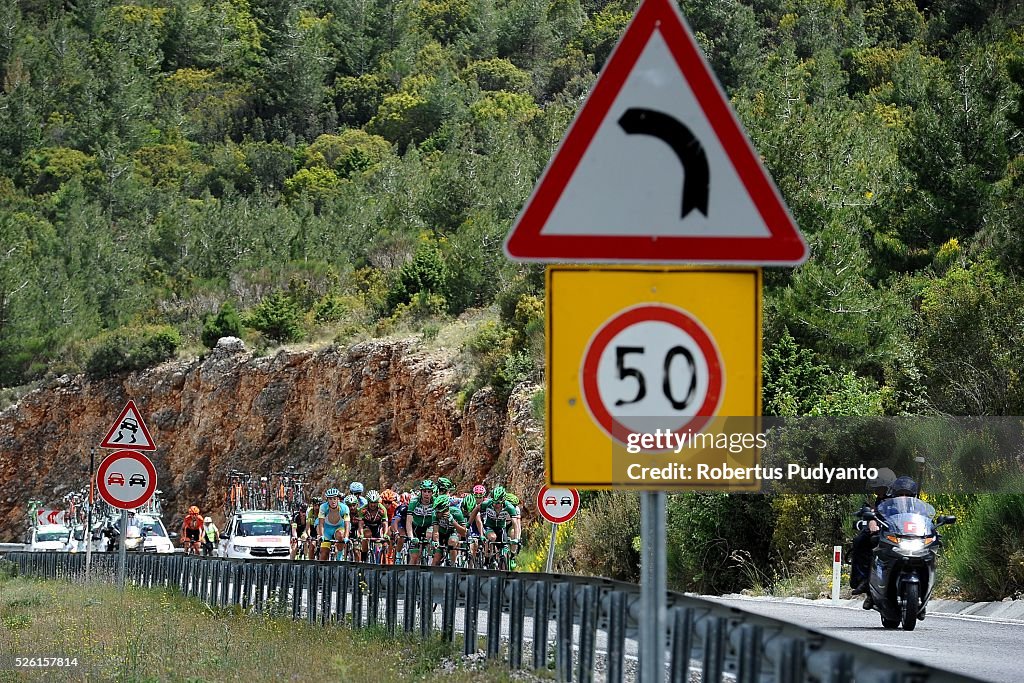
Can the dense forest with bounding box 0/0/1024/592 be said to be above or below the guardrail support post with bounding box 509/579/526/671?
above

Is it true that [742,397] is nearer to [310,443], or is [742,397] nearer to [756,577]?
[756,577]

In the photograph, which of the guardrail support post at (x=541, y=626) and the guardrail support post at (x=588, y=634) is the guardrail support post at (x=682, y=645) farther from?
the guardrail support post at (x=541, y=626)

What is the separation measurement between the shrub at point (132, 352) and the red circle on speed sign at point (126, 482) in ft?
175

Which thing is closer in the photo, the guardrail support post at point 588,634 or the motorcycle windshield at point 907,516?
the guardrail support post at point 588,634

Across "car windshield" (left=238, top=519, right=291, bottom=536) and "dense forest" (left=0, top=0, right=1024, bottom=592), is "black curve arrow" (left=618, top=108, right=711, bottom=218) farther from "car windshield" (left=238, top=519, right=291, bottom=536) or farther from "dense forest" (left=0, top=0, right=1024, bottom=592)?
"car windshield" (left=238, top=519, right=291, bottom=536)

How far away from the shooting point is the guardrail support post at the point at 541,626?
11695 mm

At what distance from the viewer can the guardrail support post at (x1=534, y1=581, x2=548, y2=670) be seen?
1170 cm

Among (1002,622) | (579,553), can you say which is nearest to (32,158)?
(579,553)

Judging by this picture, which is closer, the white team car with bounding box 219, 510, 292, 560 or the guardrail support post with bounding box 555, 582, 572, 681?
the guardrail support post with bounding box 555, 582, 572, 681

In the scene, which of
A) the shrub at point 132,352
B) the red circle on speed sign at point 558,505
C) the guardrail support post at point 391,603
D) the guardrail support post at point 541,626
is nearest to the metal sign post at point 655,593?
the guardrail support post at point 541,626

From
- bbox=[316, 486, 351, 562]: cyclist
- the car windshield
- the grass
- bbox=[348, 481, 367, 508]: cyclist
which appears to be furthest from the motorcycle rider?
the car windshield

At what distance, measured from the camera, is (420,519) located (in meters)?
25.8

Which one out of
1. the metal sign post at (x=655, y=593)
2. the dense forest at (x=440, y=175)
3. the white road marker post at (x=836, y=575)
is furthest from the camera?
the dense forest at (x=440, y=175)

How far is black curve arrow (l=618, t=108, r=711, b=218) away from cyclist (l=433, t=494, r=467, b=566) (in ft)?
68.3
